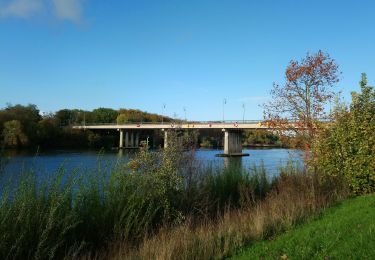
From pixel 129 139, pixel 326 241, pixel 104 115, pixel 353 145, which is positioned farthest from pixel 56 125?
pixel 326 241

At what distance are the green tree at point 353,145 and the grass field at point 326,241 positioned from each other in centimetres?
471

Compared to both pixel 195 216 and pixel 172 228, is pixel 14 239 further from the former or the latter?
pixel 195 216

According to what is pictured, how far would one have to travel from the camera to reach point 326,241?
7613 millimetres

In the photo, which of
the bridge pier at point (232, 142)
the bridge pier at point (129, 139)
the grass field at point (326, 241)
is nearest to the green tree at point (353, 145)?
the grass field at point (326, 241)

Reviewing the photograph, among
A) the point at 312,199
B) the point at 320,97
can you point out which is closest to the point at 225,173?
the point at 312,199

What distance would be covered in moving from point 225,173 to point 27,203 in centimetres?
745

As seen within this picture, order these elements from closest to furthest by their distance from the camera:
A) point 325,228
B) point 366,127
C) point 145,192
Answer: point 325,228, point 145,192, point 366,127

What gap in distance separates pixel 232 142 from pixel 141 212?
86.9 metres

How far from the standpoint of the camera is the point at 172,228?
9.16 m

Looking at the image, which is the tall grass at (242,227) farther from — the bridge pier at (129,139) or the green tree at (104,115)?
the green tree at (104,115)

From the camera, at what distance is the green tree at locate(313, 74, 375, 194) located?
14.4m

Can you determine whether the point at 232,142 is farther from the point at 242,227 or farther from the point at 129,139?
the point at 242,227

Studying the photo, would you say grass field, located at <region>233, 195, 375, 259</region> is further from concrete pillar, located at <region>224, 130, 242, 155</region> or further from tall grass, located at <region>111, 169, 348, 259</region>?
concrete pillar, located at <region>224, 130, 242, 155</region>

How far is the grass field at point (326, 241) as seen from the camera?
6879mm
